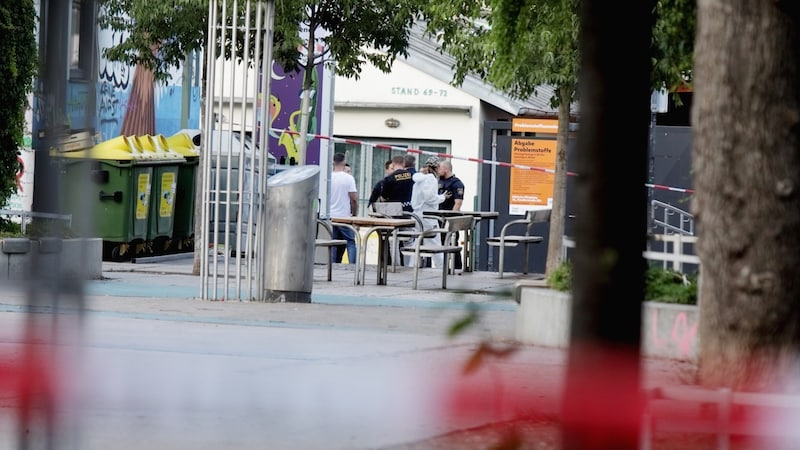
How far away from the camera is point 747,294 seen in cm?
650

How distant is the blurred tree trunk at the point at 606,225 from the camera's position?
230 cm

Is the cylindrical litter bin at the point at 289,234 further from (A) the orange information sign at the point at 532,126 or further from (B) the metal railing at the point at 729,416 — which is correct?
(A) the orange information sign at the point at 532,126

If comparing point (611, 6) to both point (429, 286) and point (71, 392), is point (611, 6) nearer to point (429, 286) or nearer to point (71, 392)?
point (71, 392)

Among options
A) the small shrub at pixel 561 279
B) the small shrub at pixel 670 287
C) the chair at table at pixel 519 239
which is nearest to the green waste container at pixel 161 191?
the chair at table at pixel 519 239

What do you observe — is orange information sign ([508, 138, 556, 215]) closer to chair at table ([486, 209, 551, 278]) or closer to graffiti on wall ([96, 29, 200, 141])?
chair at table ([486, 209, 551, 278])

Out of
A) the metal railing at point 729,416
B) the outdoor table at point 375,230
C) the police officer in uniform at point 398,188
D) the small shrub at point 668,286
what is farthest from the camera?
the police officer in uniform at point 398,188

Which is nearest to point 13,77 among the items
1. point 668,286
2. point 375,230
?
point 375,230

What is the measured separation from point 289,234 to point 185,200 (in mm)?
8515

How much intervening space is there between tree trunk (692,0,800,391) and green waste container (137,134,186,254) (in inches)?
535

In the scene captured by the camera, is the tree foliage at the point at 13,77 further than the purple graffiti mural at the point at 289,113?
No

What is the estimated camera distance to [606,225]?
2.30 m

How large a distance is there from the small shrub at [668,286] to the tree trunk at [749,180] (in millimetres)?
2162

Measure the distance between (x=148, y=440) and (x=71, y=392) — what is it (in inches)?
43.4

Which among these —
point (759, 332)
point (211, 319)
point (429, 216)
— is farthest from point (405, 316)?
point (429, 216)
